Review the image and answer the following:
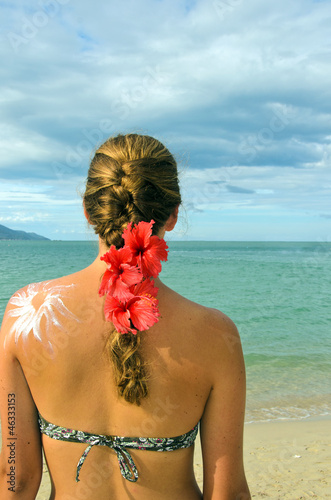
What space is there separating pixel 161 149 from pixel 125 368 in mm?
716

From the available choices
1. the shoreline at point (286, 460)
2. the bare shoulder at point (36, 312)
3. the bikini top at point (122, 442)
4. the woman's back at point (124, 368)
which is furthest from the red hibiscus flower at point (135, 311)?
the shoreline at point (286, 460)

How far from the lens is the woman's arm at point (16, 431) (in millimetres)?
1399

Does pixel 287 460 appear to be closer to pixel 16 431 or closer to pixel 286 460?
pixel 286 460

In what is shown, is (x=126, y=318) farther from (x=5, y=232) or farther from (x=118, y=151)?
(x=5, y=232)

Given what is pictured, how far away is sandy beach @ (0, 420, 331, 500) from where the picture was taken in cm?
380

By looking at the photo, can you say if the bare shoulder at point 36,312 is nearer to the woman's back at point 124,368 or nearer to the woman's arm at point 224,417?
the woman's back at point 124,368

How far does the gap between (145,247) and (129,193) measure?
0.19m

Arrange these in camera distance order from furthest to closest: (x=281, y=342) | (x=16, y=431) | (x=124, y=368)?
(x=281, y=342) → (x=16, y=431) → (x=124, y=368)

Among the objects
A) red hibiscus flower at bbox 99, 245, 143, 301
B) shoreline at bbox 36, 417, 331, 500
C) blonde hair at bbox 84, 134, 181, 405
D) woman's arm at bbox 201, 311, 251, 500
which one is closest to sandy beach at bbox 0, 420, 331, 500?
shoreline at bbox 36, 417, 331, 500

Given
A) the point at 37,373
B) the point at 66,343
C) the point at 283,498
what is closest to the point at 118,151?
the point at 66,343

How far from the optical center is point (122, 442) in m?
1.34

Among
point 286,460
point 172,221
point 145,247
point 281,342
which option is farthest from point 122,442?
point 281,342

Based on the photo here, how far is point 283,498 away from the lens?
3.66 meters

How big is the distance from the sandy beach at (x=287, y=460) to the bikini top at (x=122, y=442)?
290cm
